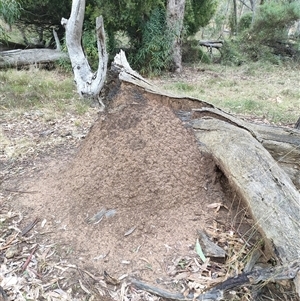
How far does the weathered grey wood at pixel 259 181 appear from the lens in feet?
5.25

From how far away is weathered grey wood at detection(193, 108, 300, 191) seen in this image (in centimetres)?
229

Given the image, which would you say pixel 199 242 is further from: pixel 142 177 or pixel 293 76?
pixel 293 76

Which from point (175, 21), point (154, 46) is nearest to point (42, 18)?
point (154, 46)

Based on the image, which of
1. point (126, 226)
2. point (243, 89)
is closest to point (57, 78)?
point (243, 89)

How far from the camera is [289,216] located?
5.46 ft

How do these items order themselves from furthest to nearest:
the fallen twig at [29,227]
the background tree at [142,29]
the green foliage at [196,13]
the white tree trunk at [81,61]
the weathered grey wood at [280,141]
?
the green foliage at [196,13] → the background tree at [142,29] → the white tree trunk at [81,61] → the weathered grey wood at [280,141] → the fallen twig at [29,227]

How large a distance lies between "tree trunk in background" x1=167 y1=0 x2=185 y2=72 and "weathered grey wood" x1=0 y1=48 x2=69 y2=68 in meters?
2.16

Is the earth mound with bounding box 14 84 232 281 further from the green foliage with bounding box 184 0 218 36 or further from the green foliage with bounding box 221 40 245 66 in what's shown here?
the green foliage with bounding box 221 40 245 66

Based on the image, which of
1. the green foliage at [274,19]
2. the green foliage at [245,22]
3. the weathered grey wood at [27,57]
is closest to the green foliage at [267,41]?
the green foliage at [274,19]

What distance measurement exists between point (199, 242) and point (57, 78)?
4.85m

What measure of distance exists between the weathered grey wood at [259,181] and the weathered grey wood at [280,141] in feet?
0.23

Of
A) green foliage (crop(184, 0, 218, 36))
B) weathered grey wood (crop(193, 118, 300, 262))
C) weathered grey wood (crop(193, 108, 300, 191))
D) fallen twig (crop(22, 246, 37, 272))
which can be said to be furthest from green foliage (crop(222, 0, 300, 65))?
fallen twig (crop(22, 246, 37, 272))

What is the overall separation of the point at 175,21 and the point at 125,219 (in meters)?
5.95

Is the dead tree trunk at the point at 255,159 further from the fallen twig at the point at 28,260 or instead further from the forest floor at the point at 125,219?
the fallen twig at the point at 28,260
